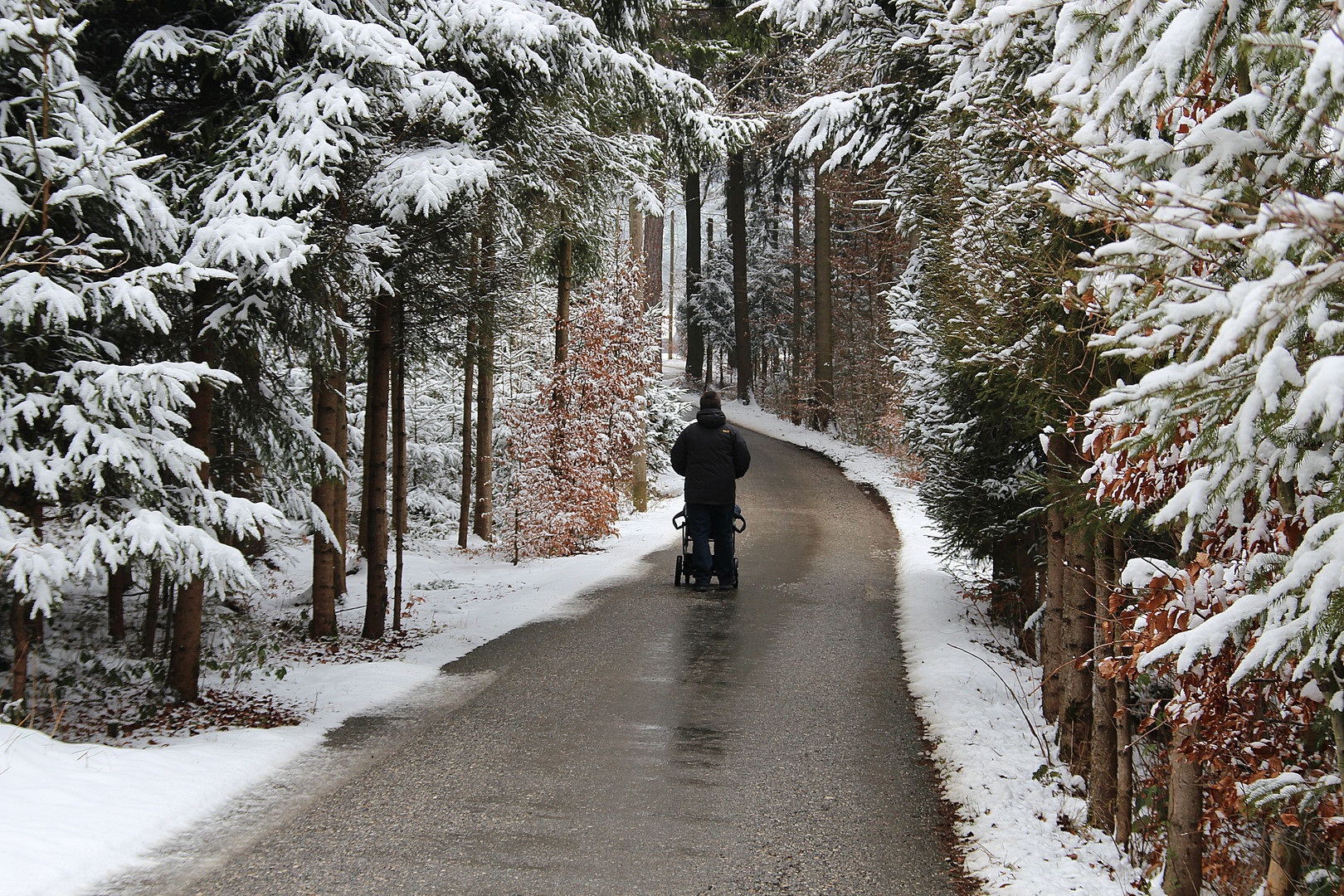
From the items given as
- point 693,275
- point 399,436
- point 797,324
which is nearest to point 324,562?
point 399,436

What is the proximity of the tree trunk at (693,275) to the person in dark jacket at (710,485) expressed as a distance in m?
26.4

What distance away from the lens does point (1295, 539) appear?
2676mm

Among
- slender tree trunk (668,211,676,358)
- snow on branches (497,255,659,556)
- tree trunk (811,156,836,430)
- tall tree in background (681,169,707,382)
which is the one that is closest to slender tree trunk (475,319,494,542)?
snow on branches (497,255,659,556)

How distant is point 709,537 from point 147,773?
6.82m

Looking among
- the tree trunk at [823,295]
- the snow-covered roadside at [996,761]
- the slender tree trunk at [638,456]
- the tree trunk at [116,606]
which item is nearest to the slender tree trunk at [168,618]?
the tree trunk at [116,606]

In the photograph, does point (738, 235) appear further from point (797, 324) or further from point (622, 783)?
point (622, 783)

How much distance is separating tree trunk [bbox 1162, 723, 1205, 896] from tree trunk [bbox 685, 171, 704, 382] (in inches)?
1328

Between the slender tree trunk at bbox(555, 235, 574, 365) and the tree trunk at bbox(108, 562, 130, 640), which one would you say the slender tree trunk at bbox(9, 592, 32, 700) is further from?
the slender tree trunk at bbox(555, 235, 574, 365)

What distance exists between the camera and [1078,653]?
16.9 feet

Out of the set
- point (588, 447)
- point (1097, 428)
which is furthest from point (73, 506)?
point (588, 447)

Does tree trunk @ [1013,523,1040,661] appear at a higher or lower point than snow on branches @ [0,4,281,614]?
lower

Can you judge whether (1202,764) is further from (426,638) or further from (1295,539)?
(426,638)

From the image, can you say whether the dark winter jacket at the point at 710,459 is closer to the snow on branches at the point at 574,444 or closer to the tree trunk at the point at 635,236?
the snow on branches at the point at 574,444

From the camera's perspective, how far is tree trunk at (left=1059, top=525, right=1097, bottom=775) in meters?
5.18
